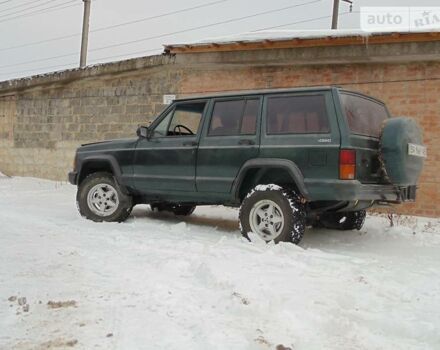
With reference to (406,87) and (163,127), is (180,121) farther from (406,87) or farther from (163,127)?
(406,87)

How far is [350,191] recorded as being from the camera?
511 centimetres

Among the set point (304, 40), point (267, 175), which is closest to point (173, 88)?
point (304, 40)

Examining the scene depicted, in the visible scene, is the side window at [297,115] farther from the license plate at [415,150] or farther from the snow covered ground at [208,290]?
the snow covered ground at [208,290]

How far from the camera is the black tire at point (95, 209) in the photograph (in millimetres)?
6930

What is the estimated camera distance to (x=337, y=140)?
521cm

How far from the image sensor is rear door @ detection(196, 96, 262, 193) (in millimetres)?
5910

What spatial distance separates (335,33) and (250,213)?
182 inches

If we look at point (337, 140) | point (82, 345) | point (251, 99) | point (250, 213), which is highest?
point (251, 99)

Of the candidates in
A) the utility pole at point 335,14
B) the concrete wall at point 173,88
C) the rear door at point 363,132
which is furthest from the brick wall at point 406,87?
the utility pole at point 335,14

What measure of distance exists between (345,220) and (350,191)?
1.68m

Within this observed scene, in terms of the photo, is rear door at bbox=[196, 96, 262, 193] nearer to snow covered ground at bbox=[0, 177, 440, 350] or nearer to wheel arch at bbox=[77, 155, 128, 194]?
snow covered ground at bbox=[0, 177, 440, 350]

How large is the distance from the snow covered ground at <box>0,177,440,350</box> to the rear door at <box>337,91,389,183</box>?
915mm

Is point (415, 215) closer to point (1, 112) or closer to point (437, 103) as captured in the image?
point (437, 103)

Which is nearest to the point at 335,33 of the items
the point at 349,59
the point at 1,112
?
the point at 349,59
